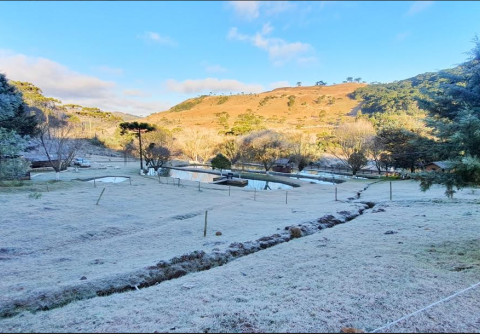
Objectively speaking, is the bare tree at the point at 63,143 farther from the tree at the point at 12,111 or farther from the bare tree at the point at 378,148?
the bare tree at the point at 378,148

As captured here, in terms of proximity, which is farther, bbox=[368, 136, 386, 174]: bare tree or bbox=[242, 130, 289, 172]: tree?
bbox=[242, 130, 289, 172]: tree

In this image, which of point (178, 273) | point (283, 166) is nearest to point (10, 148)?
point (178, 273)

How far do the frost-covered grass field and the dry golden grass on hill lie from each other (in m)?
85.4

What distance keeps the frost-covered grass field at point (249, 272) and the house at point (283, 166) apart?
26337 millimetres

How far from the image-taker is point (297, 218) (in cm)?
1336

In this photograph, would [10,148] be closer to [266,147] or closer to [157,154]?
[157,154]

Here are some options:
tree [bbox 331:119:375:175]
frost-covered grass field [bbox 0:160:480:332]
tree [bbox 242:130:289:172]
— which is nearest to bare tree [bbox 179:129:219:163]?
tree [bbox 242:130:289:172]

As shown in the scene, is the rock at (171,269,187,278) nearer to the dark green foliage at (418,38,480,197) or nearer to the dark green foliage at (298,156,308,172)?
the dark green foliage at (418,38,480,197)

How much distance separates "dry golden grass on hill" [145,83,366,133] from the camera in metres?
103

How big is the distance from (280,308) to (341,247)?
4480 mm

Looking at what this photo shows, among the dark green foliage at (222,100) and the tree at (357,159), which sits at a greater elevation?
the dark green foliage at (222,100)

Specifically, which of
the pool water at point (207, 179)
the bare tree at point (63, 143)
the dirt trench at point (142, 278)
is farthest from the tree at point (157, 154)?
the dirt trench at point (142, 278)

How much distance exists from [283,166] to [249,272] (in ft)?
114

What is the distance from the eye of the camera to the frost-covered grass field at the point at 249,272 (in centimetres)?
396
